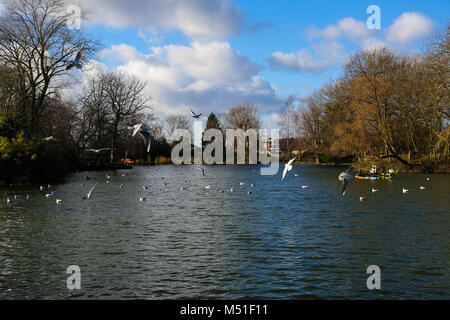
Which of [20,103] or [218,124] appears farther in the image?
[218,124]

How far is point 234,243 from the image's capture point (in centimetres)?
1255

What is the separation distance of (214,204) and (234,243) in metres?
9.27

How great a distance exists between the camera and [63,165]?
36.9 m

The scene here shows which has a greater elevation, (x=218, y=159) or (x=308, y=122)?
(x=308, y=122)

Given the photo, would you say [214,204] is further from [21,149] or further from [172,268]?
[21,149]

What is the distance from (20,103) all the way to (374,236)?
31.1m

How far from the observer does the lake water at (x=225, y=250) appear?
857cm

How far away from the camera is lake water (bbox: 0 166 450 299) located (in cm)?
857

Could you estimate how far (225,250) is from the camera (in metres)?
11.7

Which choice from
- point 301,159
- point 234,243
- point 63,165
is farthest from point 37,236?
point 301,159
